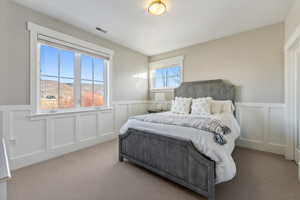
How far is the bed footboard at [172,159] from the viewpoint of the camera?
1537mm

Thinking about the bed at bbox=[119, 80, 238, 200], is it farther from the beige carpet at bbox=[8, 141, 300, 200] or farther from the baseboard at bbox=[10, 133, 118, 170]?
the baseboard at bbox=[10, 133, 118, 170]

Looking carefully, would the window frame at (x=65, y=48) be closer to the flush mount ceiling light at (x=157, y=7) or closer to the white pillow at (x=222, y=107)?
the flush mount ceiling light at (x=157, y=7)

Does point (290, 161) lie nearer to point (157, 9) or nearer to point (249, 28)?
point (249, 28)

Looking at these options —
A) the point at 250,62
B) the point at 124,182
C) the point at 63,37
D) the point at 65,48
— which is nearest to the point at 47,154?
the point at 124,182

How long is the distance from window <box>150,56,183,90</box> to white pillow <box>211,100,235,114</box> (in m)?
1.42

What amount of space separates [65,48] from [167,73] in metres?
2.93

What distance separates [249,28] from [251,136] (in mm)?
2387

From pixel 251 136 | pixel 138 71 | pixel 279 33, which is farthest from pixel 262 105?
pixel 138 71

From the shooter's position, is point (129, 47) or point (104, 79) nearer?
point (104, 79)

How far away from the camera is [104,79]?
3.76m

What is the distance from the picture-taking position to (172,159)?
72.6 inches

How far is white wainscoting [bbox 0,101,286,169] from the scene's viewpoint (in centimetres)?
230

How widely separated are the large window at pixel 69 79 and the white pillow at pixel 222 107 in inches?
108

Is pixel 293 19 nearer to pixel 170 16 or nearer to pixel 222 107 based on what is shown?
pixel 222 107
